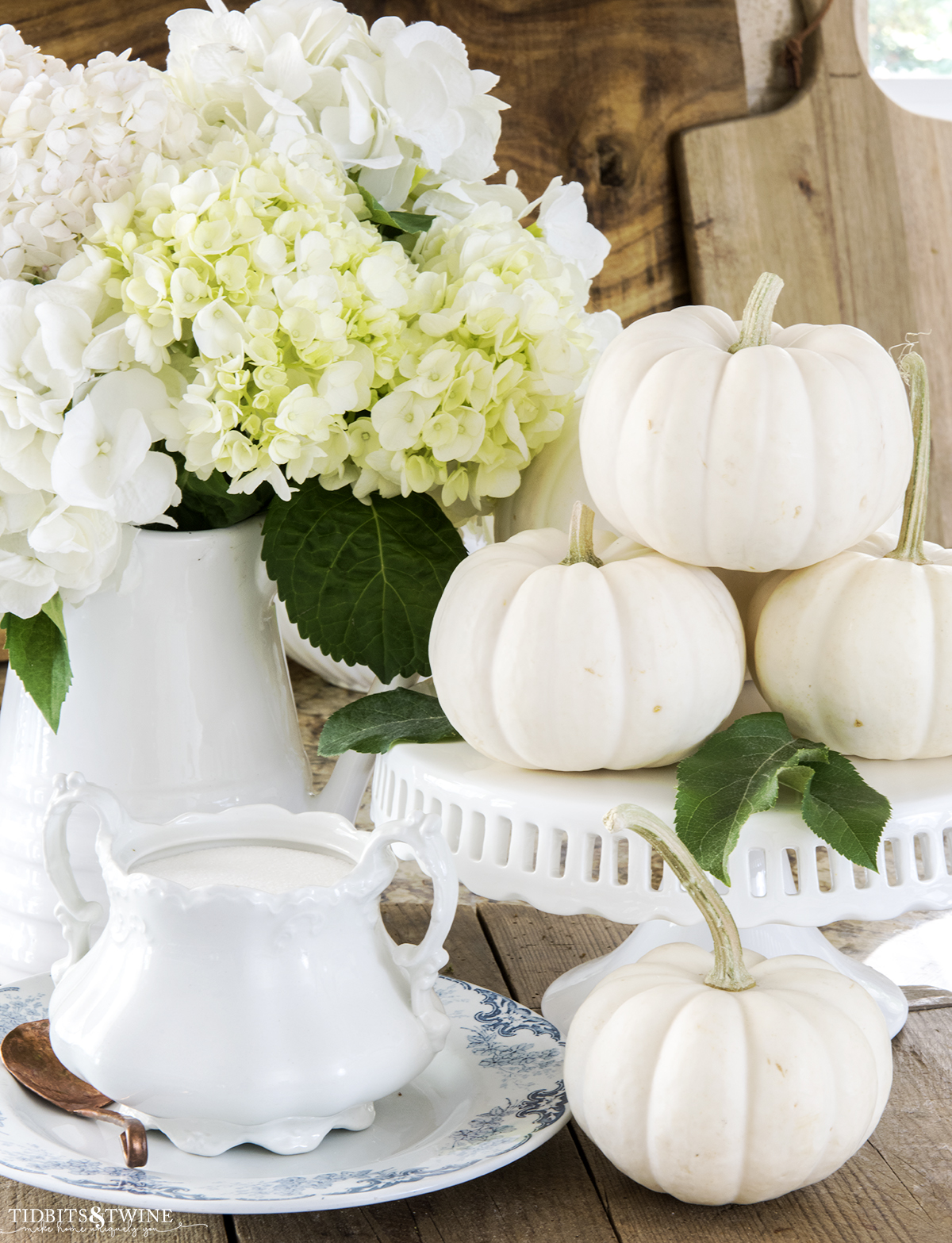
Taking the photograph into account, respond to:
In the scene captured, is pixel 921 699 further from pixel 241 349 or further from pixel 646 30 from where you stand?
pixel 646 30

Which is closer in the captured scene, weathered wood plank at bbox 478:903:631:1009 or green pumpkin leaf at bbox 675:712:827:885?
green pumpkin leaf at bbox 675:712:827:885

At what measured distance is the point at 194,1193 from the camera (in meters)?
0.41

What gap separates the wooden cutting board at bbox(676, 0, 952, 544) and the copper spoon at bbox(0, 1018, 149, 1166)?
1044 mm

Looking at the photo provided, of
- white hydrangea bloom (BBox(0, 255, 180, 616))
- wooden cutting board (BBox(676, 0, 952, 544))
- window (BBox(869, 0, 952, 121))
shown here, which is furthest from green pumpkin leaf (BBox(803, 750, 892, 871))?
window (BBox(869, 0, 952, 121))

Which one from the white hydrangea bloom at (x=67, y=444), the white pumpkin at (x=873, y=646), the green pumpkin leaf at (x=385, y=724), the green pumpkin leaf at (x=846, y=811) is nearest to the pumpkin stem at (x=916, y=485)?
the white pumpkin at (x=873, y=646)

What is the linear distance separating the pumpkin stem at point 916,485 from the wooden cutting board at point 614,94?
831 mm

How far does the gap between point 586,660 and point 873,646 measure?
0.11 m

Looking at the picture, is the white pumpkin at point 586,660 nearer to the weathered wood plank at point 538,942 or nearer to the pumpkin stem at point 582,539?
the pumpkin stem at point 582,539

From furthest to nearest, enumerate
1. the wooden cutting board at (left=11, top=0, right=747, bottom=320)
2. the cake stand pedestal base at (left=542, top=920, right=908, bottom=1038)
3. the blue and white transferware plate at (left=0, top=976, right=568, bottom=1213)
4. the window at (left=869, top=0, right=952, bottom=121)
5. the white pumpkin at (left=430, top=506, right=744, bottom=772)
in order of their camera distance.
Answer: the window at (left=869, top=0, right=952, bottom=121) → the wooden cutting board at (left=11, top=0, right=747, bottom=320) → the cake stand pedestal base at (left=542, top=920, right=908, bottom=1038) → the white pumpkin at (left=430, top=506, right=744, bottom=772) → the blue and white transferware plate at (left=0, top=976, right=568, bottom=1213)

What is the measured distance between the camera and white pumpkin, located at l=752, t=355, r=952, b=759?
525 millimetres

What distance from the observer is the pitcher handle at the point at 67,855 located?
0.48 metres

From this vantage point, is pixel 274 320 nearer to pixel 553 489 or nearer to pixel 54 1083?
pixel 553 489

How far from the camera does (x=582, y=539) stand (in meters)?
0.55

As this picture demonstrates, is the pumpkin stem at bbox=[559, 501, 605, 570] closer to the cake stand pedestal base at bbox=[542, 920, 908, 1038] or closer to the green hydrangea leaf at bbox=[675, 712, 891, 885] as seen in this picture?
the green hydrangea leaf at bbox=[675, 712, 891, 885]
